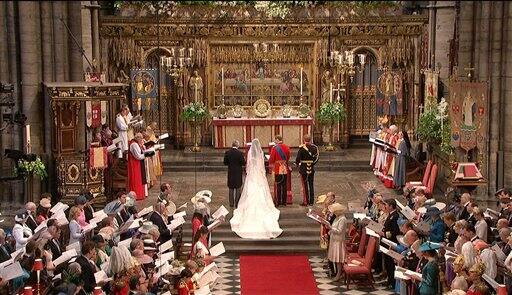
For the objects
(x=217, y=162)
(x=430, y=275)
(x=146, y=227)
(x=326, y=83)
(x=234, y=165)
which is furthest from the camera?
(x=326, y=83)

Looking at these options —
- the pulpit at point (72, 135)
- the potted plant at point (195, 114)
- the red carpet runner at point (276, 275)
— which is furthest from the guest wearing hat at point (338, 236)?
the potted plant at point (195, 114)

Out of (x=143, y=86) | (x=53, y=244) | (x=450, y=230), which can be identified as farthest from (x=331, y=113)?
(x=53, y=244)

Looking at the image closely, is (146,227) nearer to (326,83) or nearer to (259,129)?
(259,129)

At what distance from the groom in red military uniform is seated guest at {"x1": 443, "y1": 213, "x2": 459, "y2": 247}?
502 cm

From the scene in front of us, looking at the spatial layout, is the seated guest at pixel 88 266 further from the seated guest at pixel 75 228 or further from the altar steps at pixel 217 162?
the altar steps at pixel 217 162

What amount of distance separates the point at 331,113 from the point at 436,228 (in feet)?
37.0

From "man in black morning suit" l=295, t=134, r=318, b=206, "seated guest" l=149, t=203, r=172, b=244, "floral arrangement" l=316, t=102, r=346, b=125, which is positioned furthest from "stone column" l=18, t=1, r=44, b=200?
"floral arrangement" l=316, t=102, r=346, b=125

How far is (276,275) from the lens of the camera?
17078 millimetres

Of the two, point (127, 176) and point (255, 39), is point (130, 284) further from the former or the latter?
point (255, 39)

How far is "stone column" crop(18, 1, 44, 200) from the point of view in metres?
19.6

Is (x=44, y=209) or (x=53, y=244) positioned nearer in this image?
(x=53, y=244)

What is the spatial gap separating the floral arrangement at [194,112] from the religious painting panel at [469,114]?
8741mm

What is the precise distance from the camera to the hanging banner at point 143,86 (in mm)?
27594

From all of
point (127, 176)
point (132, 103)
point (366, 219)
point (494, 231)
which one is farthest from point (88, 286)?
point (132, 103)
